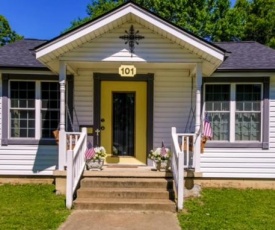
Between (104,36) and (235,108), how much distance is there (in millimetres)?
3797

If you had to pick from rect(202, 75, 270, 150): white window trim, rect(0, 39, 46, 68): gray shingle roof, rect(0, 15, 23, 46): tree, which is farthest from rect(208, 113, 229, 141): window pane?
rect(0, 15, 23, 46): tree

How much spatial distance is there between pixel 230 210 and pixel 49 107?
5.06 metres

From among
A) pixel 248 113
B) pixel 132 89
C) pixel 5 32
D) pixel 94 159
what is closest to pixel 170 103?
pixel 132 89

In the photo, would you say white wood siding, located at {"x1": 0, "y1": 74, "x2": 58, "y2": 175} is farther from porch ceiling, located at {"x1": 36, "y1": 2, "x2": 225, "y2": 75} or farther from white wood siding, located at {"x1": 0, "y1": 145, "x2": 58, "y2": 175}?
porch ceiling, located at {"x1": 36, "y1": 2, "x2": 225, "y2": 75}

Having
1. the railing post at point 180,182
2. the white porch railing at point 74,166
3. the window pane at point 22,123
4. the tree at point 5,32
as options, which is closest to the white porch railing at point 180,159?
the railing post at point 180,182

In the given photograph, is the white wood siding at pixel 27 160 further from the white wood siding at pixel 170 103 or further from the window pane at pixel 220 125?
the window pane at pixel 220 125

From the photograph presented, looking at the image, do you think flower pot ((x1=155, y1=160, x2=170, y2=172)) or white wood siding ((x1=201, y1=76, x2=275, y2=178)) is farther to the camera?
white wood siding ((x1=201, y1=76, x2=275, y2=178))

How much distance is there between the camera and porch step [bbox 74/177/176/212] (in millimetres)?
6215

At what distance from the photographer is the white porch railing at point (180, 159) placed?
6199 millimetres

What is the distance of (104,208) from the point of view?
244 inches

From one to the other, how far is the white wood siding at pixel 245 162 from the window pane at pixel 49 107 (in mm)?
4040

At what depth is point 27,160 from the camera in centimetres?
836

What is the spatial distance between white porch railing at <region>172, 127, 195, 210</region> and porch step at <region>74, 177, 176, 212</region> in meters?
0.25

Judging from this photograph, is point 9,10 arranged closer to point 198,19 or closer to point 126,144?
point 198,19
